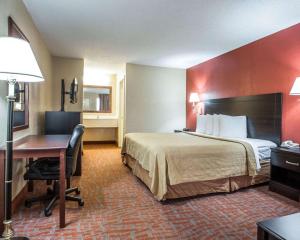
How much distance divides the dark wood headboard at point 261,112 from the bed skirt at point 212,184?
1.77 ft

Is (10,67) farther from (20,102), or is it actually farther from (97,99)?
(97,99)

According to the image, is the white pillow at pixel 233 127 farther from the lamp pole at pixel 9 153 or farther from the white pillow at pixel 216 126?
the lamp pole at pixel 9 153

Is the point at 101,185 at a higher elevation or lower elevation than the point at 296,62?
lower

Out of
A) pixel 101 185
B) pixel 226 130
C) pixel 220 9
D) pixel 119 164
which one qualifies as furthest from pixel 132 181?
pixel 220 9

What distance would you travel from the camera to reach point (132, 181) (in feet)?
10.8

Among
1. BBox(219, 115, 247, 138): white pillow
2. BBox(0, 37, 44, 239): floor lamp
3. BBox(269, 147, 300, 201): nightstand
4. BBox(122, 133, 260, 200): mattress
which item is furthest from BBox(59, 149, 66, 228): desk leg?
BBox(219, 115, 247, 138): white pillow

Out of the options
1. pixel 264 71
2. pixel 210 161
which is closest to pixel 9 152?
pixel 210 161

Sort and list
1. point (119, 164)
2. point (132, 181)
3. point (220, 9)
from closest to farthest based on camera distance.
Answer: point (220, 9) → point (132, 181) → point (119, 164)

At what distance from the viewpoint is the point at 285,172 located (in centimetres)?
295

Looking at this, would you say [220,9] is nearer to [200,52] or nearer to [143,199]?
[200,52]

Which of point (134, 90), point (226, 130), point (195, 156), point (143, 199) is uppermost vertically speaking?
point (134, 90)

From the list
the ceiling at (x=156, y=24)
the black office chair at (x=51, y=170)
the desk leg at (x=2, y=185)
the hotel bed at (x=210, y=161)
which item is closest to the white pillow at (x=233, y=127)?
the hotel bed at (x=210, y=161)

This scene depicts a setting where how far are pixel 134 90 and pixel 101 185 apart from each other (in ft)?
9.63

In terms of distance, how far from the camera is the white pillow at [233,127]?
364 cm
